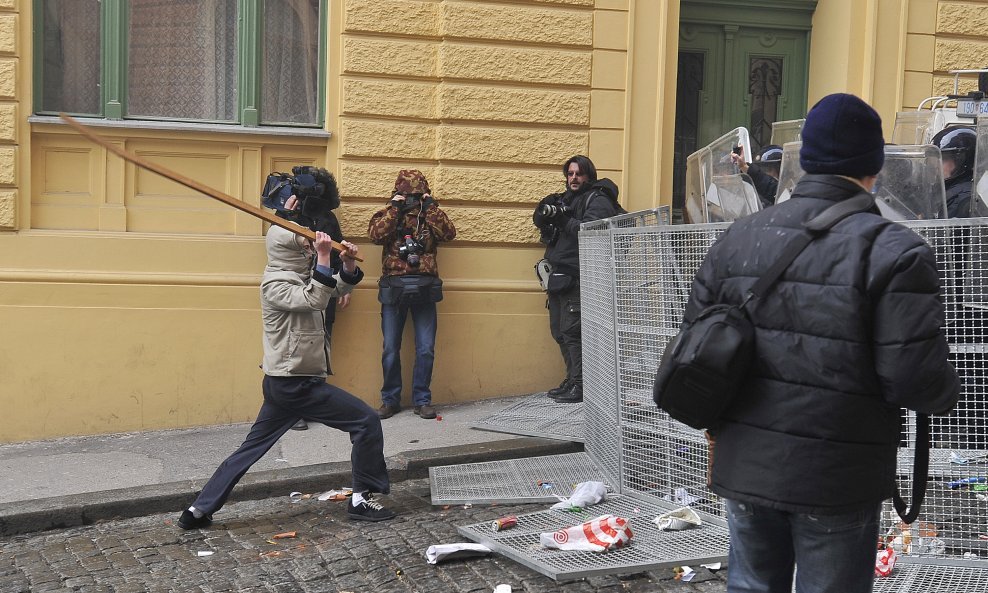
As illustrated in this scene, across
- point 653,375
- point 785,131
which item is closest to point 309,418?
point 653,375

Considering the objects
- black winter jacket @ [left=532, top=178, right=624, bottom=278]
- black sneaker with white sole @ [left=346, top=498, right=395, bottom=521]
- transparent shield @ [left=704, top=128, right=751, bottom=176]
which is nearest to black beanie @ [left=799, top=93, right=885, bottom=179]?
black sneaker with white sole @ [left=346, top=498, right=395, bottom=521]

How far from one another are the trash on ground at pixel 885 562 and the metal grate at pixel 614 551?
2.17 feet

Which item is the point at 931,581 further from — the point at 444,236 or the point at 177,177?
the point at 444,236

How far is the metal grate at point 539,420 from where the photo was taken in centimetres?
769

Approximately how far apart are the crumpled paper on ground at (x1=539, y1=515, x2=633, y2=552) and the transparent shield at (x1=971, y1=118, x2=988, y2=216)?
262cm

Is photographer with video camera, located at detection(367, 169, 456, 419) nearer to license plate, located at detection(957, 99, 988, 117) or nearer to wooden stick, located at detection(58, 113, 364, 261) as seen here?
wooden stick, located at detection(58, 113, 364, 261)

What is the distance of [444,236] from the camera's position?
865cm

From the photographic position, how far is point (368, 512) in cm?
600

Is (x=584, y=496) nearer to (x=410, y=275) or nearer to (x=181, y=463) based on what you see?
(x=181, y=463)

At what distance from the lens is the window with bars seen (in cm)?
859

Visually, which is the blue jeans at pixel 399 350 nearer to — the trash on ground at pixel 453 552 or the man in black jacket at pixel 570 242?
the man in black jacket at pixel 570 242

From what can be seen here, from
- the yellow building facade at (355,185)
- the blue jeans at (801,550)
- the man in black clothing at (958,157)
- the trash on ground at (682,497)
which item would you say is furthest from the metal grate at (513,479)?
the blue jeans at (801,550)

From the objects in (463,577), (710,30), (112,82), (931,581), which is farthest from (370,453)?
(710,30)

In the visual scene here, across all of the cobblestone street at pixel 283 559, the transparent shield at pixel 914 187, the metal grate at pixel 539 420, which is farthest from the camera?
the metal grate at pixel 539 420
